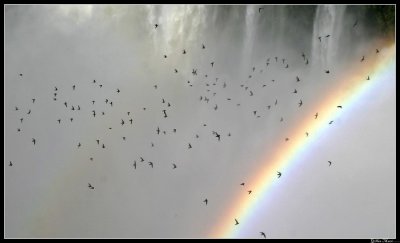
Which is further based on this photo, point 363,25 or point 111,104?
point 111,104

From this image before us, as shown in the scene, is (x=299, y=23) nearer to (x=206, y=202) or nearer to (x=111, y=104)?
(x=111, y=104)

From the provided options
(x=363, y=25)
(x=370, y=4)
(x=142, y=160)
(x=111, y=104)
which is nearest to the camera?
(x=370, y=4)

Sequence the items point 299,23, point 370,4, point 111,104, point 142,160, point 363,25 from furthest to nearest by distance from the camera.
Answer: point 142,160 < point 111,104 < point 299,23 < point 363,25 < point 370,4

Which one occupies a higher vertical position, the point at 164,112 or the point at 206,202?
the point at 164,112

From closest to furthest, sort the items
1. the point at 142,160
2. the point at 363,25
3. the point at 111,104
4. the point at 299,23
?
the point at 363,25
the point at 299,23
the point at 111,104
the point at 142,160

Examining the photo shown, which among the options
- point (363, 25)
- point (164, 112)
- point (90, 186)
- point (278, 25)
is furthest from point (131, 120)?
point (363, 25)

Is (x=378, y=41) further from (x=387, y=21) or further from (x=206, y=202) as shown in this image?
(x=206, y=202)

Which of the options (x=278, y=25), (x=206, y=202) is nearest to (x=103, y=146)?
(x=206, y=202)
